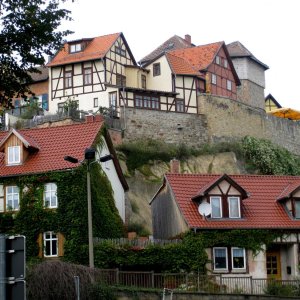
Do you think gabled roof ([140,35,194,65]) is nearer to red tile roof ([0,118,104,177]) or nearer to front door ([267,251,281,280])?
red tile roof ([0,118,104,177])

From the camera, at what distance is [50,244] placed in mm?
36906

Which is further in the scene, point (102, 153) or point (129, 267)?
point (102, 153)

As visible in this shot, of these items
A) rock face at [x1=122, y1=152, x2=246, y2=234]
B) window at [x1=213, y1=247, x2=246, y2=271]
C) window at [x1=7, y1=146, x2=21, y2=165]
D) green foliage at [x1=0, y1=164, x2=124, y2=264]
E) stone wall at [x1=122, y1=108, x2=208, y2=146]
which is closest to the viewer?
green foliage at [x1=0, y1=164, x2=124, y2=264]

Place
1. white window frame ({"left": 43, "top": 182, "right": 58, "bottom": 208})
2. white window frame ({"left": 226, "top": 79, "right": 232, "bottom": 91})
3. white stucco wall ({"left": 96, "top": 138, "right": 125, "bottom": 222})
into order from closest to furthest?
1. white window frame ({"left": 43, "top": 182, "right": 58, "bottom": 208})
2. white stucco wall ({"left": 96, "top": 138, "right": 125, "bottom": 222})
3. white window frame ({"left": 226, "top": 79, "right": 232, "bottom": 91})

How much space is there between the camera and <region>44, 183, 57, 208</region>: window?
37.2 m

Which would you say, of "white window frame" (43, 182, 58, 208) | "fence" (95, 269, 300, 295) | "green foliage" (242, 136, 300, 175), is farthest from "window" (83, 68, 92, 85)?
"fence" (95, 269, 300, 295)

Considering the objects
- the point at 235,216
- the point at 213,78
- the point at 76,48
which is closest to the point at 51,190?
the point at 235,216

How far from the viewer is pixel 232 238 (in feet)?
121

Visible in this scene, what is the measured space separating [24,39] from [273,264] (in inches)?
980

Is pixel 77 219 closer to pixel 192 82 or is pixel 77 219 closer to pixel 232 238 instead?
pixel 232 238

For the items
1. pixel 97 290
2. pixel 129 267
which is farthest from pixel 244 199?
pixel 97 290

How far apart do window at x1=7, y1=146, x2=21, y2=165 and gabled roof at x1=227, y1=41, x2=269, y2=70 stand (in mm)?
39785

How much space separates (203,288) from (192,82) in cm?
3257

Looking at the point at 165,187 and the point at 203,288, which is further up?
the point at 165,187
